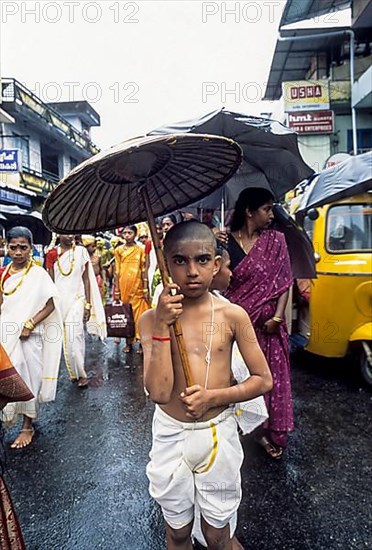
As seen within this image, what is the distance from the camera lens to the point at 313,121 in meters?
16.0

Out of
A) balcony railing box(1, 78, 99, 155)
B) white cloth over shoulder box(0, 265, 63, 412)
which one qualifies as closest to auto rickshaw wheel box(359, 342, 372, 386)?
white cloth over shoulder box(0, 265, 63, 412)

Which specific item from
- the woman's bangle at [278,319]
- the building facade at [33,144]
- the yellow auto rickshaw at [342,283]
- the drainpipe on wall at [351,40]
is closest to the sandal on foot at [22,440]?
the woman's bangle at [278,319]

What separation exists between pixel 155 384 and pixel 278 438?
72.2 inches

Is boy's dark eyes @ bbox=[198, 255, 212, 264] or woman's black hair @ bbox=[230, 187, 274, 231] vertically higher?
woman's black hair @ bbox=[230, 187, 274, 231]

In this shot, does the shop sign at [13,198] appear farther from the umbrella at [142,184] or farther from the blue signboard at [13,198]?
the umbrella at [142,184]

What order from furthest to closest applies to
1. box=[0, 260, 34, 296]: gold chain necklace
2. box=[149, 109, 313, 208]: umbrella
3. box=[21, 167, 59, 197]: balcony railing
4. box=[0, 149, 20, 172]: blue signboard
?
box=[21, 167, 59, 197]: balcony railing, box=[0, 149, 20, 172]: blue signboard, box=[0, 260, 34, 296]: gold chain necklace, box=[149, 109, 313, 208]: umbrella

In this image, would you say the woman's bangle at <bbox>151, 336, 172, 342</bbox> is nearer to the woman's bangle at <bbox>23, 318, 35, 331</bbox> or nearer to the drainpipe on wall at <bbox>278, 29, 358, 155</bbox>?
the woman's bangle at <bbox>23, 318, 35, 331</bbox>

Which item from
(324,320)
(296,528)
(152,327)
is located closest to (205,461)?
(152,327)

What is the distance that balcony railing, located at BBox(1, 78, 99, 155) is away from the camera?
693 inches

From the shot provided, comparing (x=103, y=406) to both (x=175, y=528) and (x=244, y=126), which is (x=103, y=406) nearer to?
(x=175, y=528)

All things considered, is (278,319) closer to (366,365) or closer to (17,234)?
(366,365)

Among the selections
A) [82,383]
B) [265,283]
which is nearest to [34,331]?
[82,383]

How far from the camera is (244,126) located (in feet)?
8.70

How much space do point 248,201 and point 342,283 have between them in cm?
189
